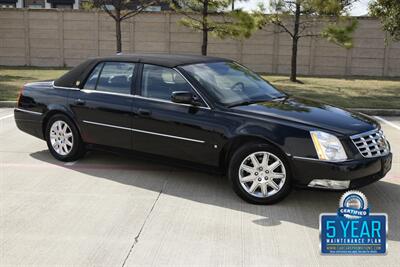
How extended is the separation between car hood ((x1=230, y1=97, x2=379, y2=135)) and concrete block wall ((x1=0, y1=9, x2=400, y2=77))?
58.7 ft

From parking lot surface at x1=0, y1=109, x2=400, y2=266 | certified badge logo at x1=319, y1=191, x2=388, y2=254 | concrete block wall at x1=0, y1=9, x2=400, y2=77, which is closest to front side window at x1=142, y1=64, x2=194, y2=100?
parking lot surface at x1=0, y1=109, x2=400, y2=266

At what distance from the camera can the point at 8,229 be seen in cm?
430

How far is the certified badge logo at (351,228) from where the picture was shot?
360 cm

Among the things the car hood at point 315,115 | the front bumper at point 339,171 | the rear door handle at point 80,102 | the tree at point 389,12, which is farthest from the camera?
the tree at point 389,12

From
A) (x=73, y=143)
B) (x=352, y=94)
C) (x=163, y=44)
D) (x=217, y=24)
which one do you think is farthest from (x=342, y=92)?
(x=163, y=44)

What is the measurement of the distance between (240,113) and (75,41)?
67.4ft

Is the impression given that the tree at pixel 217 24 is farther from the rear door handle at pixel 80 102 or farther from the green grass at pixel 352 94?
the rear door handle at pixel 80 102

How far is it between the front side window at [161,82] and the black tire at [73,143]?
46.5 inches

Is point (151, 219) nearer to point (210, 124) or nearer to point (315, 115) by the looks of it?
point (210, 124)

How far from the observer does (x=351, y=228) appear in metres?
3.59

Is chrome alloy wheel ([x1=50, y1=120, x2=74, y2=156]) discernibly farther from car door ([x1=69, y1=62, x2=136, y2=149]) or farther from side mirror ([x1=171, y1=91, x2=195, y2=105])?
side mirror ([x1=171, y1=91, x2=195, y2=105])

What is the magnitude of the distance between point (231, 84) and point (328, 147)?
1509mm

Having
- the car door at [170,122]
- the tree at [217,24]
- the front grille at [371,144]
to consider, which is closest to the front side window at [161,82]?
the car door at [170,122]

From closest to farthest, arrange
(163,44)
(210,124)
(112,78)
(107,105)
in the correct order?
(210,124)
(107,105)
(112,78)
(163,44)
